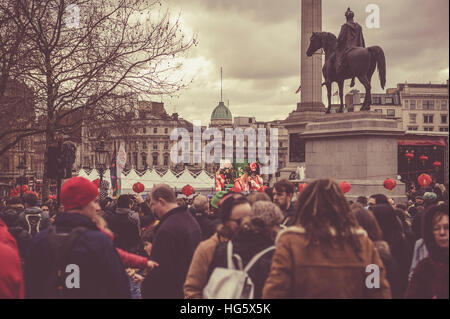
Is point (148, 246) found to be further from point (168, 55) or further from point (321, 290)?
point (168, 55)

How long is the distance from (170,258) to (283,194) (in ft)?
8.39

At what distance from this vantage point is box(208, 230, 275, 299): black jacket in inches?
167

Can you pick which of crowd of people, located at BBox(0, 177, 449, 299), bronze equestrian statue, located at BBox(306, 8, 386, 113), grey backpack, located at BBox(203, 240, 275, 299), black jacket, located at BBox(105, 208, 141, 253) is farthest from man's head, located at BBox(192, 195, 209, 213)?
bronze equestrian statue, located at BBox(306, 8, 386, 113)

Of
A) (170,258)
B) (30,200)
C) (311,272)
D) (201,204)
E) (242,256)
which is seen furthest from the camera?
(30,200)

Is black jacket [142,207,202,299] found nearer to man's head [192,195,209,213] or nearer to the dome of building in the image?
man's head [192,195,209,213]

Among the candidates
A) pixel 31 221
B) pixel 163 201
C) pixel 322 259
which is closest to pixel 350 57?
pixel 31 221

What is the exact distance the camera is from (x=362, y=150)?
57.5 feet

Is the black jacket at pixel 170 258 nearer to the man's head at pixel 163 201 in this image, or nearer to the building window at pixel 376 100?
the man's head at pixel 163 201

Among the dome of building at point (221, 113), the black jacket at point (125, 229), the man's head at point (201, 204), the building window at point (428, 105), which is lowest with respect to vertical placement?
the black jacket at point (125, 229)

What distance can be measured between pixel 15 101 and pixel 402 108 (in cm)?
9329

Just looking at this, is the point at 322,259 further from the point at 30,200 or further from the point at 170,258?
the point at 30,200

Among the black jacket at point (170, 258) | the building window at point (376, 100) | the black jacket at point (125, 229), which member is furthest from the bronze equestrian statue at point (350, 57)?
the building window at point (376, 100)

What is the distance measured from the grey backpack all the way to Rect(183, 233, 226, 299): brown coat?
214 mm

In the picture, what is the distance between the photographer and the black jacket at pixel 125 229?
950 centimetres
